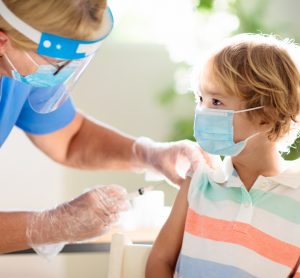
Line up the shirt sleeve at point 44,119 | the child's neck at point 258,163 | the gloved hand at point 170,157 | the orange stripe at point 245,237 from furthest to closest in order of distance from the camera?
the shirt sleeve at point 44,119 → the gloved hand at point 170,157 → the child's neck at point 258,163 → the orange stripe at point 245,237

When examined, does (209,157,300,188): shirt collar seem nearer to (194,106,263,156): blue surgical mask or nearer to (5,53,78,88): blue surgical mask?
(194,106,263,156): blue surgical mask

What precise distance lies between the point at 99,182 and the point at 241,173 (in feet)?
5.94

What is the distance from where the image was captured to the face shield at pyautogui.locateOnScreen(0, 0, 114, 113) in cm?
147

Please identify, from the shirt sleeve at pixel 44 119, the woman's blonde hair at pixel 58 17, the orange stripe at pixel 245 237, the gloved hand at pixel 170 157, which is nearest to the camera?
the woman's blonde hair at pixel 58 17

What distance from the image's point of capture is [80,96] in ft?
11.1

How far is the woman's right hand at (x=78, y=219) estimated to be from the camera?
174 centimetres

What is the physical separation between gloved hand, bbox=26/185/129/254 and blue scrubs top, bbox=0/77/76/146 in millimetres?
341

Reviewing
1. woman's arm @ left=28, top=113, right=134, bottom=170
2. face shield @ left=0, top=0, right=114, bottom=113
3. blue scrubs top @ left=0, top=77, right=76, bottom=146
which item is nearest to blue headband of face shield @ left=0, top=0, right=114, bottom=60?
face shield @ left=0, top=0, right=114, bottom=113

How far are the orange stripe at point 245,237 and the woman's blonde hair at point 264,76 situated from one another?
27 cm

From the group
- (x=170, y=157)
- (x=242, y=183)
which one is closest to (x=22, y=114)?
(x=170, y=157)

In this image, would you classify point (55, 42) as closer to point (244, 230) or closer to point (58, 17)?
point (58, 17)

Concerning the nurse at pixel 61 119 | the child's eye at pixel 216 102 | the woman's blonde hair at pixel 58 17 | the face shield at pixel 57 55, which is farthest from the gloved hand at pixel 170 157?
the woman's blonde hair at pixel 58 17

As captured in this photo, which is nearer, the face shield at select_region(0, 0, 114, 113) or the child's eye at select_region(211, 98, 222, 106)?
the face shield at select_region(0, 0, 114, 113)

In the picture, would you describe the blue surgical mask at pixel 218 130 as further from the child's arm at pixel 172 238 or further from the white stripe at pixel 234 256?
the white stripe at pixel 234 256
